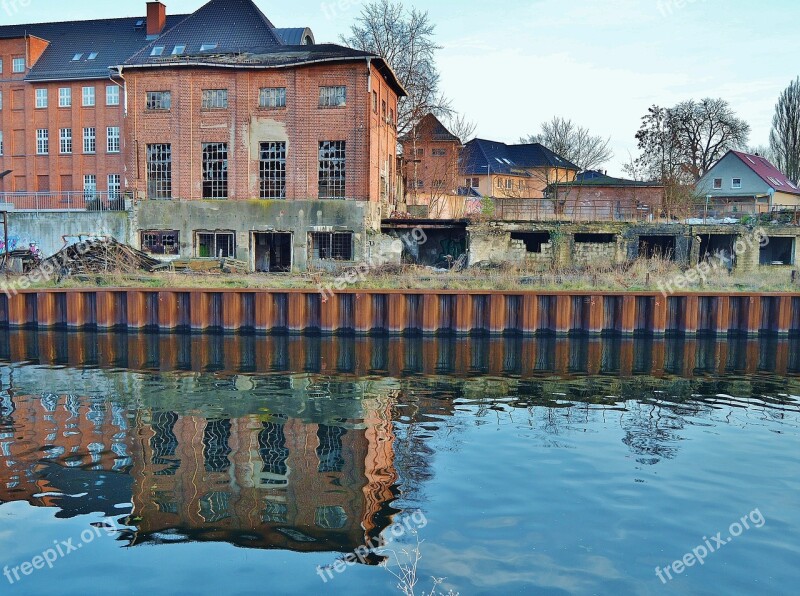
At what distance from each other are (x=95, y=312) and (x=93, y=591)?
688 inches

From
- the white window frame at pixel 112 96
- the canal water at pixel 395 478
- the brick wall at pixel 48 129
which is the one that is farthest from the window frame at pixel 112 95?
the canal water at pixel 395 478

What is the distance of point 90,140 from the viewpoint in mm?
42625

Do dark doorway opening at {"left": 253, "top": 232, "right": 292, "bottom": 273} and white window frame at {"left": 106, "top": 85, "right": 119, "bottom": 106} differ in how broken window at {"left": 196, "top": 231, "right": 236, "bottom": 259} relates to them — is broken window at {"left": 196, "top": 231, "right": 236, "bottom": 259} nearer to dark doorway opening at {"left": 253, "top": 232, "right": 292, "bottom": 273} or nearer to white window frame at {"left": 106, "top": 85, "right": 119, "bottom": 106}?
dark doorway opening at {"left": 253, "top": 232, "right": 292, "bottom": 273}

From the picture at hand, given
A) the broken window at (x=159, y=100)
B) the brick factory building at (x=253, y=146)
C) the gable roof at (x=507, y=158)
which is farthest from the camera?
the gable roof at (x=507, y=158)

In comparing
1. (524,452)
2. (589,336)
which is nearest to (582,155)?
(589,336)

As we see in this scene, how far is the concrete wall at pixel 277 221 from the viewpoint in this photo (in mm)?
31469

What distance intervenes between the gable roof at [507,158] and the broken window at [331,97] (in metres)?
34.2

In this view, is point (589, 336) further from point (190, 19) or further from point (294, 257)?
point (190, 19)

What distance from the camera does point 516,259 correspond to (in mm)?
32781

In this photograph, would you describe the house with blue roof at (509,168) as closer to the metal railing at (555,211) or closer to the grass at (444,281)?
the metal railing at (555,211)

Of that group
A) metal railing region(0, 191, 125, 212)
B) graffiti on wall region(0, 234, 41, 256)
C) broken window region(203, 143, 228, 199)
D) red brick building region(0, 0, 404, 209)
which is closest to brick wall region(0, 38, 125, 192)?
metal railing region(0, 191, 125, 212)

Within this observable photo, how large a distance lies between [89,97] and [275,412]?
35.2 meters

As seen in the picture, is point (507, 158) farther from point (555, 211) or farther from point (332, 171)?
point (332, 171)

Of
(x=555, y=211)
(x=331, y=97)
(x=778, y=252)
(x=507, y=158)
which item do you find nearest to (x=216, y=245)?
(x=331, y=97)
